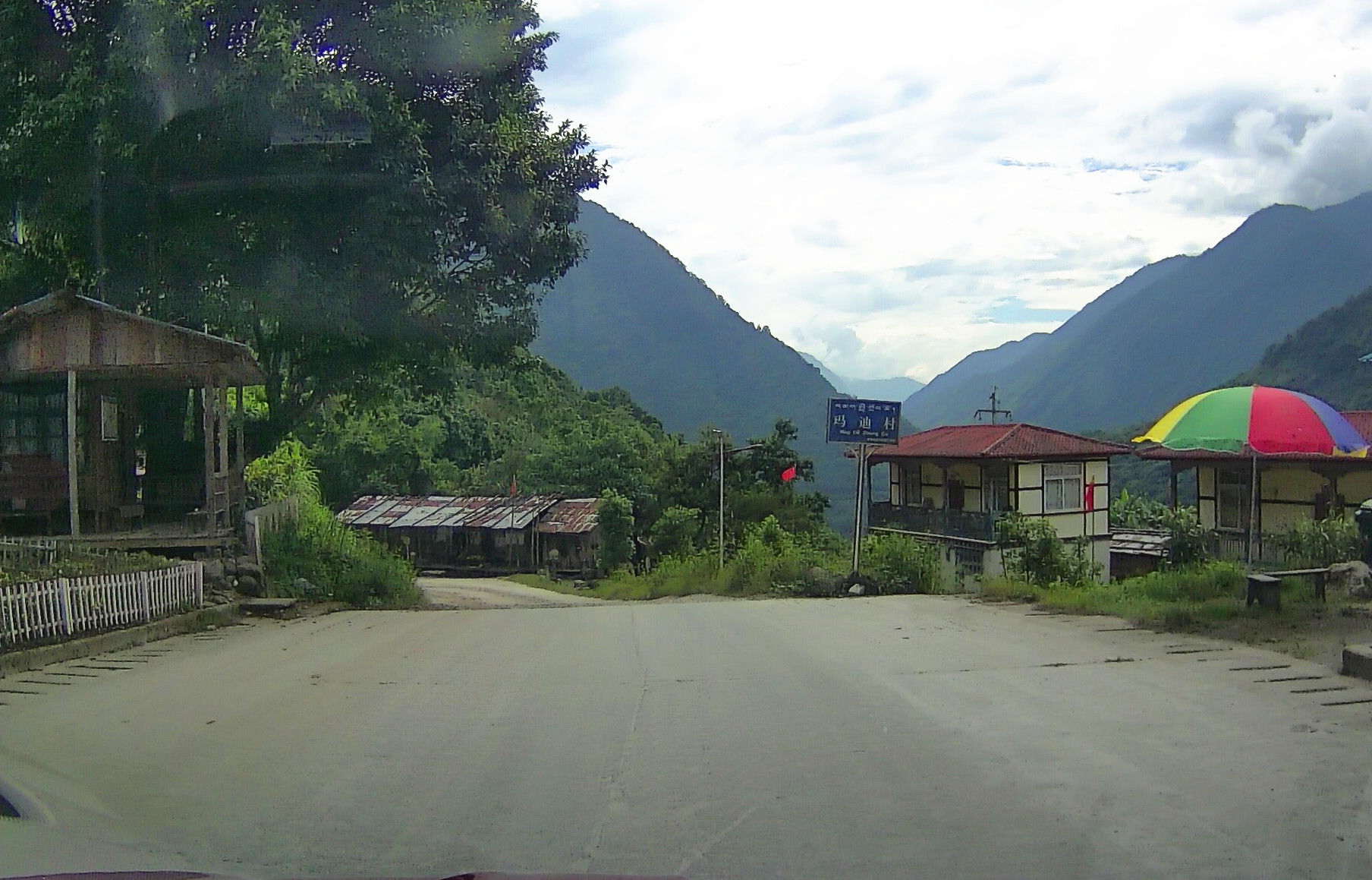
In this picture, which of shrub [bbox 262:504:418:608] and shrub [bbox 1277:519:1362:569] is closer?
shrub [bbox 1277:519:1362:569]

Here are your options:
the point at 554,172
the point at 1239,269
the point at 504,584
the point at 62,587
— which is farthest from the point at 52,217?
the point at 1239,269

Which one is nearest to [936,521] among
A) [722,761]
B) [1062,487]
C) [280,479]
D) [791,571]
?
[1062,487]

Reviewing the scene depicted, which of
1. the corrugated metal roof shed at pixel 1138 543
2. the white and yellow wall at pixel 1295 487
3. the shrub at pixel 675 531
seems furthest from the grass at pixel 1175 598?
the shrub at pixel 675 531

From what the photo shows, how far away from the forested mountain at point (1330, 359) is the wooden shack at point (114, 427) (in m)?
36.4

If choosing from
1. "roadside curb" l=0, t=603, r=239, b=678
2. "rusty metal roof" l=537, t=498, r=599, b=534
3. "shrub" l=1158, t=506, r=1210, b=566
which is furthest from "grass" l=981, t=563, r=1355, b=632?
"rusty metal roof" l=537, t=498, r=599, b=534

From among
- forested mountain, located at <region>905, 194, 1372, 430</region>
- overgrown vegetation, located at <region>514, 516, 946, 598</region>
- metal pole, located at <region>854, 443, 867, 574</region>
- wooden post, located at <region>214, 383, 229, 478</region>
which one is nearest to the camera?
wooden post, located at <region>214, 383, 229, 478</region>

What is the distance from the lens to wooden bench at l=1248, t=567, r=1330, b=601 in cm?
1092

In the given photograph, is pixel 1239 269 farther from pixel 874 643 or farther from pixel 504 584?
pixel 874 643

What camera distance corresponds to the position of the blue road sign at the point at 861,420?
1752cm

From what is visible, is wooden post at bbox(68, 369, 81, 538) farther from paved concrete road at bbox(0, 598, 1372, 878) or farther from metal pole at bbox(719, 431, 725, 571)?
metal pole at bbox(719, 431, 725, 571)

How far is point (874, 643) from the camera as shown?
10.6 m

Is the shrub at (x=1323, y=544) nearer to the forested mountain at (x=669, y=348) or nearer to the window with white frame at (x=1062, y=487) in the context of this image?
the window with white frame at (x=1062, y=487)

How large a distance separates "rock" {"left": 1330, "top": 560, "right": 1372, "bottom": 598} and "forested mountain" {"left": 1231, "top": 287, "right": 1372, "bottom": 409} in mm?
31283

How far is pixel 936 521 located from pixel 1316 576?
70.1 ft
